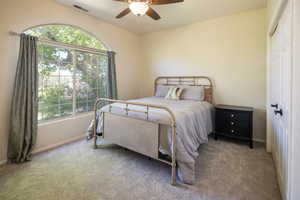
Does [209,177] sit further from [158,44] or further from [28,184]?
[158,44]

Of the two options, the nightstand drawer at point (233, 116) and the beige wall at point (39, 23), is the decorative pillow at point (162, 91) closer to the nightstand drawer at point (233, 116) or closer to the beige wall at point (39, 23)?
the beige wall at point (39, 23)

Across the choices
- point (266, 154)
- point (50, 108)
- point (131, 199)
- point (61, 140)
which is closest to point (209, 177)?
point (131, 199)

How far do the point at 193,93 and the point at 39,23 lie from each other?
3176 millimetres

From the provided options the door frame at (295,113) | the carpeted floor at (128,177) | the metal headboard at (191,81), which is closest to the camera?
the door frame at (295,113)

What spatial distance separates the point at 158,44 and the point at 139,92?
1526 millimetres

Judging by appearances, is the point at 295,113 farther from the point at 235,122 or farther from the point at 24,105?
the point at 24,105

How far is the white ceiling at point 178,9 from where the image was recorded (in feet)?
9.13

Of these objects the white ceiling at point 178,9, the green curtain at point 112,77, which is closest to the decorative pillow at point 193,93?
the white ceiling at point 178,9

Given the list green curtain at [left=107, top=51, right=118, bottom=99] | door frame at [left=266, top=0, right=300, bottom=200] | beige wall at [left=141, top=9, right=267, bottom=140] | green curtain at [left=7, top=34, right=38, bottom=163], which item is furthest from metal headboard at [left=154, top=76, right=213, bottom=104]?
green curtain at [left=7, top=34, right=38, bottom=163]

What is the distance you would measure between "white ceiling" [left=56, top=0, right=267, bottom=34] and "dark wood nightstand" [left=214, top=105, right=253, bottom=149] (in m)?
1.92

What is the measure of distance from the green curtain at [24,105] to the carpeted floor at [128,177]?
233 mm

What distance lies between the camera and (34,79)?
2.48 m

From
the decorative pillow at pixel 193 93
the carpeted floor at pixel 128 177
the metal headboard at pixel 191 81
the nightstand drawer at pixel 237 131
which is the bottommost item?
the carpeted floor at pixel 128 177

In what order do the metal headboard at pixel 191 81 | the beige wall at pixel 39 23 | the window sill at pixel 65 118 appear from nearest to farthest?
the beige wall at pixel 39 23, the window sill at pixel 65 118, the metal headboard at pixel 191 81
